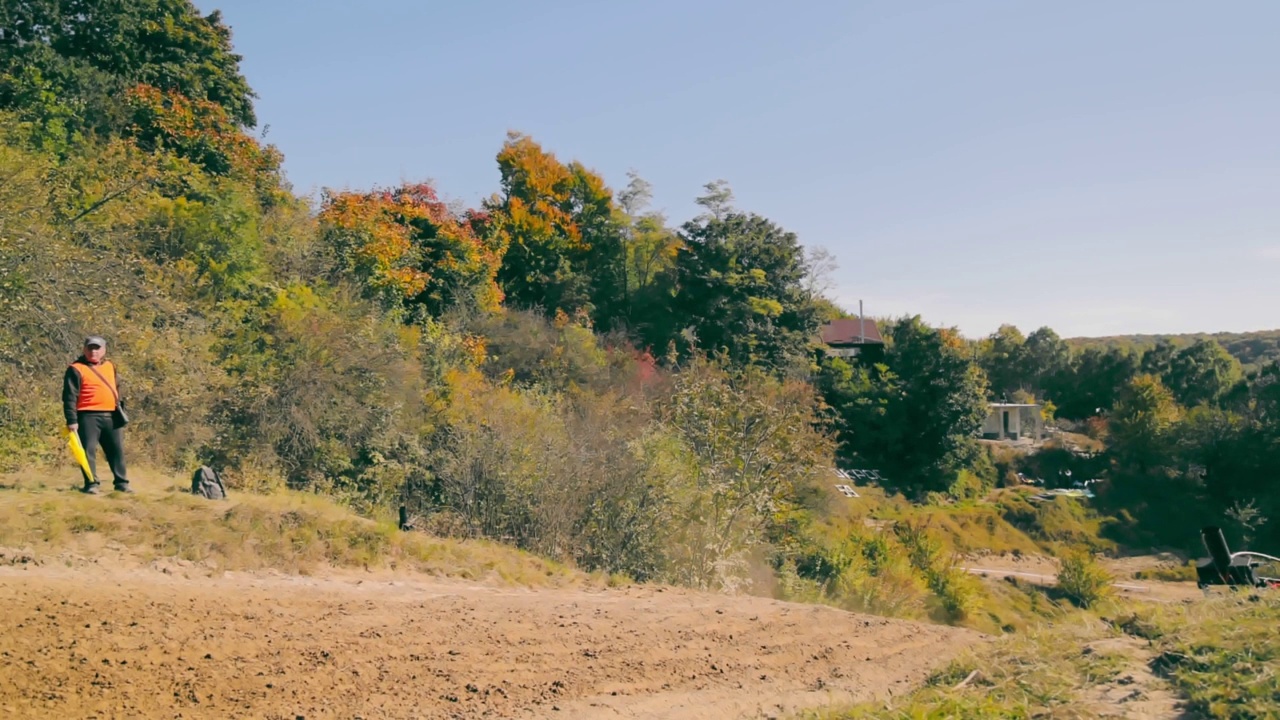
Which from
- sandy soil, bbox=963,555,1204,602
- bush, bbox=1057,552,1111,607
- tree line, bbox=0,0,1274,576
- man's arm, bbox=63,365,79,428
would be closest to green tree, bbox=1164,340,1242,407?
sandy soil, bbox=963,555,1204,602

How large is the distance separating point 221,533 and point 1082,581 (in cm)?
2907

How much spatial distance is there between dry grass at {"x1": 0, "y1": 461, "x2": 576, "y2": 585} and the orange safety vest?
911mm

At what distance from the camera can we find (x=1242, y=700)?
554cm

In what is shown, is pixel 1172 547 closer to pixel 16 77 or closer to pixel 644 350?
pixel 644 350

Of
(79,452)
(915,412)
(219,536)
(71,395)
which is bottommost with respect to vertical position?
(219,536)

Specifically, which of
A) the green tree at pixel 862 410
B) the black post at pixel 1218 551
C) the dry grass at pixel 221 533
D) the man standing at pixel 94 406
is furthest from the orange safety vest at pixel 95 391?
the green tree at pixel 862 410

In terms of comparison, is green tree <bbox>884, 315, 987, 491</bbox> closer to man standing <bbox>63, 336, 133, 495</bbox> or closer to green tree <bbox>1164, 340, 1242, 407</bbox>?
green tree <bbox>1164, 340, 1242, 407</bbox>

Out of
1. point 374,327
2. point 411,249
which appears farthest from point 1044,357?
point 374,327

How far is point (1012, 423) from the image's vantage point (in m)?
57.2

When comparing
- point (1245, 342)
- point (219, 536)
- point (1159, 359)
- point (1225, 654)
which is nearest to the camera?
point (1225, 654)

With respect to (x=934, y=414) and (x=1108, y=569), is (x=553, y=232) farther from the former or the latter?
(x=1108, y=569)

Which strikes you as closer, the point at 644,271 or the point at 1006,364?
the point at 644,271

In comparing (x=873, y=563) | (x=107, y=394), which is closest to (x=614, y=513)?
(x=107, y=394)

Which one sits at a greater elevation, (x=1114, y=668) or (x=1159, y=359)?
(x=1159, y=359)
